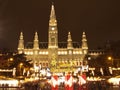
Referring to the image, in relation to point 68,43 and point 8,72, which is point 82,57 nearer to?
point 68,43

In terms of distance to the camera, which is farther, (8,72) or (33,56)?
(33,56)

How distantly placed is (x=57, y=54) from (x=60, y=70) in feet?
46.3

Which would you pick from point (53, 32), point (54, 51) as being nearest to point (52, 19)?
point (53, 32)

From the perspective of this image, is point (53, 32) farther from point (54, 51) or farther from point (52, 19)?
point (54, 51)

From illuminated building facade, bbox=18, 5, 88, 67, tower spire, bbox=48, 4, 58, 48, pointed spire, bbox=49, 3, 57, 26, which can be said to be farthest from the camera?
pointed spire, bbox=49, 3, 57, 26

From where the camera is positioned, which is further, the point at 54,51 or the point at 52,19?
the point at 52,19

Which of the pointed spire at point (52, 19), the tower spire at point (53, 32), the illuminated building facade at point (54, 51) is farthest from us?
the pointed spire at point (52, 19)

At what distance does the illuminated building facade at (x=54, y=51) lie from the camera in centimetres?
18825

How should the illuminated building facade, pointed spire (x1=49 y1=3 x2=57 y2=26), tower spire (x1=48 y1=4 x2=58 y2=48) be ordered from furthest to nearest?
pointed spire (x1=49 y1=3 x2=57 y2=26), tower spire (x1=48 y1=4 x2=58 y2=48), the illuminated building facade

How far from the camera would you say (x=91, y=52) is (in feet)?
639

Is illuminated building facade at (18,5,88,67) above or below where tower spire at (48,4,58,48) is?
below

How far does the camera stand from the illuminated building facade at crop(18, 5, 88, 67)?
188250 millimetres

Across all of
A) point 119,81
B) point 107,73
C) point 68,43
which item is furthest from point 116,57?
point 68,43

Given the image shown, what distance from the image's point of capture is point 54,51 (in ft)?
616
